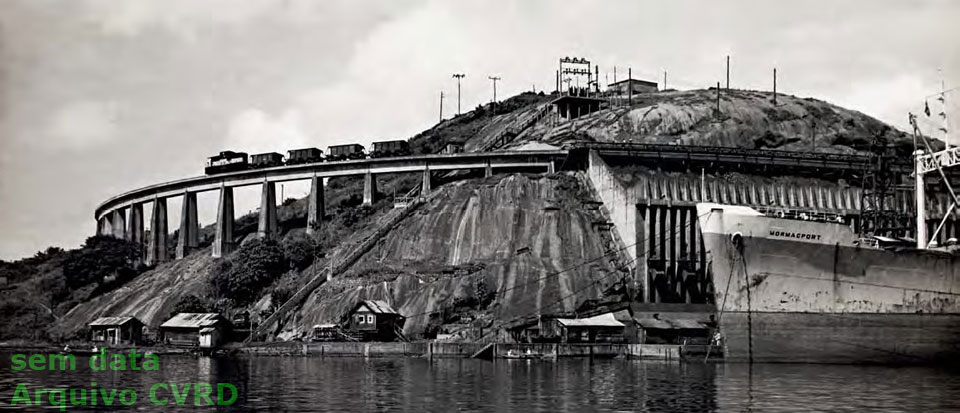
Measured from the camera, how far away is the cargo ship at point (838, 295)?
8069 centimetres

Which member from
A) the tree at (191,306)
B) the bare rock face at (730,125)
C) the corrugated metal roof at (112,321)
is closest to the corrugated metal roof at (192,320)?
the tree at (191,306)

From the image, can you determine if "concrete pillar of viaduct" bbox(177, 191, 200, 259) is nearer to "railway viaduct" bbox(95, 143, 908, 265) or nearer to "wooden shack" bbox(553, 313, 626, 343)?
"railway viaduct" bbox(95, 143, 908, 265)

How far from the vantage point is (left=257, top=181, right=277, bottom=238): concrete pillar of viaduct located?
149 metres

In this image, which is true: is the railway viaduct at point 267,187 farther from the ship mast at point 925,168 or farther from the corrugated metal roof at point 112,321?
the ship mast at point 925,168

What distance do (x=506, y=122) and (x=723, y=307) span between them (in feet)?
367

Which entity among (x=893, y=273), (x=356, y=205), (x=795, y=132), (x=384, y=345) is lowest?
(x=384, y=345)

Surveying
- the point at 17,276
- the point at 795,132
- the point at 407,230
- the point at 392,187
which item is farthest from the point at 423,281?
the point at 17,276

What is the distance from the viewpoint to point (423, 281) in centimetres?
11388

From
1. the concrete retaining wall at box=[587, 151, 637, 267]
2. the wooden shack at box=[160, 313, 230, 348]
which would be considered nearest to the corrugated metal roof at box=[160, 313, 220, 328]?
the wooden shack at box=[160, 313, 230, 348]

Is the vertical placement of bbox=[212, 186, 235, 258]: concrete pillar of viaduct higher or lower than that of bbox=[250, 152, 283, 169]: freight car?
lower

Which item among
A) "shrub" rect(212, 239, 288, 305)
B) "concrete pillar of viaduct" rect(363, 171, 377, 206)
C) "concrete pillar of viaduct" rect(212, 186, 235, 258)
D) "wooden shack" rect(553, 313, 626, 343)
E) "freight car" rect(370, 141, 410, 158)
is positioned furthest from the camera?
"concrete pillar of viaduct" rect(212, 186, 235, 258)

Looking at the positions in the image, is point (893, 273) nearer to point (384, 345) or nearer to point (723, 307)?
point (723, 307)

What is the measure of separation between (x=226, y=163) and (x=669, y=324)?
8339cm

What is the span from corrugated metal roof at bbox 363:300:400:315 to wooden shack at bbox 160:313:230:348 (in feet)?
56.2
